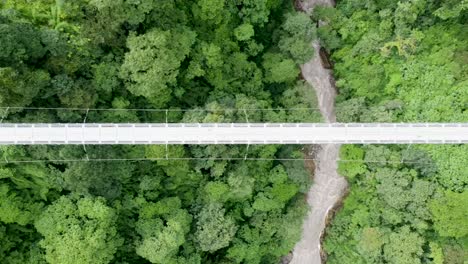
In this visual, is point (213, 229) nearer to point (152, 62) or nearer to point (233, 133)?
point (233, 133)

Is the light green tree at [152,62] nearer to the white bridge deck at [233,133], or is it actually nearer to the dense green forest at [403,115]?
the white bridge deck at [233,133]

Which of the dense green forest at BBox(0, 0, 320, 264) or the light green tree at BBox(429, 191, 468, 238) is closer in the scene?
the dense green forest at BBox(0, 0, 320, 264)

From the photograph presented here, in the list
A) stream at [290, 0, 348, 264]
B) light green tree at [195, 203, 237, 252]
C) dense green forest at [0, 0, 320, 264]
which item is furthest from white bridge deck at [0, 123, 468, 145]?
stream at [290, 0, 348, 264]

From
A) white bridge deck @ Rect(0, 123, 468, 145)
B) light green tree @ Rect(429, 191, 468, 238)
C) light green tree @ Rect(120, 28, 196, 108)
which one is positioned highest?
light green tree @ Rect(120, 28, 196, 108)

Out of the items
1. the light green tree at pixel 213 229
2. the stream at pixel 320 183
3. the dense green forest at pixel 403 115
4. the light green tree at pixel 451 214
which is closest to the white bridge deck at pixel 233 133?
the dense green forest at pixel 403 115

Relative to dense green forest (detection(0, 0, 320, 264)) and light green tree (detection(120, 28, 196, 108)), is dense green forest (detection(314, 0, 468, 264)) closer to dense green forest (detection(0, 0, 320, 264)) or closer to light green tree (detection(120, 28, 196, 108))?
dense green forest (detection(0, 0, 320, 264))

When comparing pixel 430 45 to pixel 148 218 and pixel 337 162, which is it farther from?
pixel 148 218

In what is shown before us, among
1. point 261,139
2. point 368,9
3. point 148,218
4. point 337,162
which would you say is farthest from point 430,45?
point 148,218
